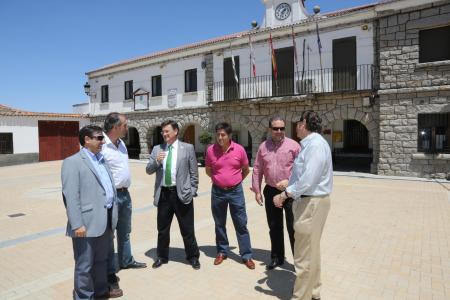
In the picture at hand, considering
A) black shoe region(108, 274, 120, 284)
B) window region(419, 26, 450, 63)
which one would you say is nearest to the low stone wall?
black shoe region(108, 274, 120, 284)

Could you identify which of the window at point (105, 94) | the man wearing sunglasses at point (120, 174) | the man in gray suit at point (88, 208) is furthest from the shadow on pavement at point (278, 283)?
the window at point (105, 94)

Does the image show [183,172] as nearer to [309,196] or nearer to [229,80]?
[309,196]

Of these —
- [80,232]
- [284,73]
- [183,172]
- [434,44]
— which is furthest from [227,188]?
[284,73]

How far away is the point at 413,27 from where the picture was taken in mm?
11656

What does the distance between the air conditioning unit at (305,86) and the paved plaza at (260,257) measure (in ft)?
22.5

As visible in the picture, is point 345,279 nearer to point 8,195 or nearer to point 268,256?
point 268,256

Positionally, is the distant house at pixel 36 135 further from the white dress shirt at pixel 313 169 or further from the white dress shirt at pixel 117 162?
the white dress shirt at pixel 313 169

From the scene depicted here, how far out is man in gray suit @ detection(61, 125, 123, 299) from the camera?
3.06 metres

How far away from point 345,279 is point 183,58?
53.5 feet

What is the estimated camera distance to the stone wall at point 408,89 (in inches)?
446

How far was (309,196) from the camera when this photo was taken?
3045mm

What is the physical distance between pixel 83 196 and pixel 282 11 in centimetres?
1434

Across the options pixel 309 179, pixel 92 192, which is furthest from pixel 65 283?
pixel 309 179

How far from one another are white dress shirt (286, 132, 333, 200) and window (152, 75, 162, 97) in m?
17.6
